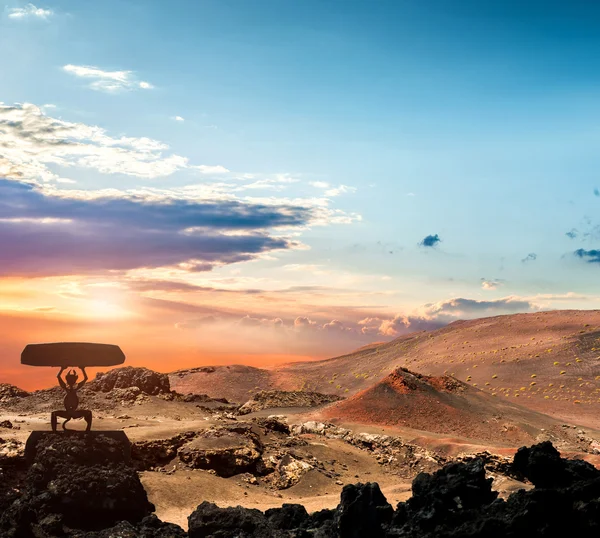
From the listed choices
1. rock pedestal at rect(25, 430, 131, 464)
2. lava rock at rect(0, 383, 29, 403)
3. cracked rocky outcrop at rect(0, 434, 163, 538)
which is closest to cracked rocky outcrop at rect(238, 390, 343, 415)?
lava rock at rect(0, 383, 29, 403)

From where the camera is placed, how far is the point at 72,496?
1200cm

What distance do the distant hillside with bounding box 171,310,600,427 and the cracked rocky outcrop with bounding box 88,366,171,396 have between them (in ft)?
72.9

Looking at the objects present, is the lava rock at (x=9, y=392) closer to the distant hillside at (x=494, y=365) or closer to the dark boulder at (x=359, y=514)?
the distant hillside at (x=494, y=365)

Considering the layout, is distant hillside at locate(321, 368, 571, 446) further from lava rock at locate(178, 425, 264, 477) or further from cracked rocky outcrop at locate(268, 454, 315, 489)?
lava rock at locate(178, 425, 264, 477)

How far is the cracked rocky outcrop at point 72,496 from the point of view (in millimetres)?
11562

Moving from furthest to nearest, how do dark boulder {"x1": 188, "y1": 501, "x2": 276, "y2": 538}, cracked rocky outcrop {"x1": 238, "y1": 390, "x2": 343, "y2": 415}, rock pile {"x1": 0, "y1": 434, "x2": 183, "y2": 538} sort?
cracked rocky outcrop {"x1": 238, "y1": 390, "x2": 343, "y2": 415} < rock pile {"x1": 0, "y1": 434, "x2": 183, "y2": 538} < dark boulder {"x1": 188, "y1": 501, "x2": 276, "y2": 538}

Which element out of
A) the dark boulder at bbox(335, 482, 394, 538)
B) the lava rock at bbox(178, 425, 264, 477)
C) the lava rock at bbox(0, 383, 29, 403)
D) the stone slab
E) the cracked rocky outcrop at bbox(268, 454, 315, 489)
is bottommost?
the cracked rocky outcrop at bbox(268, 454, 315, 489)

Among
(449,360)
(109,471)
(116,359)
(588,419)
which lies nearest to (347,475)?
(116,359)

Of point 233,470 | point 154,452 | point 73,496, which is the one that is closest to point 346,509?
point 73,496

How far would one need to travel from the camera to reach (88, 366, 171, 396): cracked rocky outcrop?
38094 mm

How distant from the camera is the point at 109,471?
12680 mm

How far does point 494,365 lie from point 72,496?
56.7 metres

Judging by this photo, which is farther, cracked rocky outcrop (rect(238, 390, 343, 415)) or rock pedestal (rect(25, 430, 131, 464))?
cracked rocky outcrop (rect(238, 390, 343, 415))

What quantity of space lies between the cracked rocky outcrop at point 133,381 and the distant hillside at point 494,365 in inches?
875
